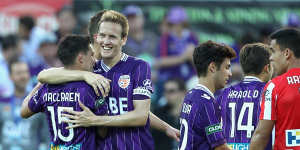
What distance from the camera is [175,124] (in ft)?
37.7

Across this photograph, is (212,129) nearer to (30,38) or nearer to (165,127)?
(165,127)

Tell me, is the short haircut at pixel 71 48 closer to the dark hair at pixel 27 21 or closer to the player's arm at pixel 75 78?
the player's arm at pixel 75 78

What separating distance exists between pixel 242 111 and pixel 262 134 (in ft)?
2.43

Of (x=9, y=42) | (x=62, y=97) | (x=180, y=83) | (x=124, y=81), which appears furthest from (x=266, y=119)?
(x=9, y=42)

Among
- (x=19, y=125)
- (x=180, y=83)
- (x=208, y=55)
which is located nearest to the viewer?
(x=208, y=55)

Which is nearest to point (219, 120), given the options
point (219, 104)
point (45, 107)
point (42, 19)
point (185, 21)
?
point (219, 104)

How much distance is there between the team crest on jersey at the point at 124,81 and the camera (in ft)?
24.0

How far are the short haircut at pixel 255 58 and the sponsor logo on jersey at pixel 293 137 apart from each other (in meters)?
1.12

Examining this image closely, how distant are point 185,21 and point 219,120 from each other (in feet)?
22.5

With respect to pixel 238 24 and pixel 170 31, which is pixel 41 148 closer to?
pixel 170 31

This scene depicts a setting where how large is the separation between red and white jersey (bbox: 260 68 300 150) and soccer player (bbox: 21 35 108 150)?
5.85ft

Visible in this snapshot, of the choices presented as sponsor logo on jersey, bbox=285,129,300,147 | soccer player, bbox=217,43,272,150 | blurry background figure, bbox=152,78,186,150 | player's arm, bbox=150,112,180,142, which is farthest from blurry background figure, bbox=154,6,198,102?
sponsor logo on jersey, bbox=285,129,300,147

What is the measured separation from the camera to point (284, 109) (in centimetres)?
680

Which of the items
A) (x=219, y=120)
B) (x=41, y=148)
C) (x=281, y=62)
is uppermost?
(x=281, y=62)
